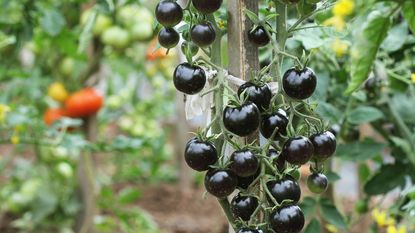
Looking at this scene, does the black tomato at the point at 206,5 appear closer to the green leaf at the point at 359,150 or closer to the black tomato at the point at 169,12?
the black tomato at the point at 169,12

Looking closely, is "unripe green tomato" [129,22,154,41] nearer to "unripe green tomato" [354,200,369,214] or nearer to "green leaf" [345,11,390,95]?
"unripe green tomato" [354,200,369,214]

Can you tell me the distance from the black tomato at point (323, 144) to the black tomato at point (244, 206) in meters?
0.10

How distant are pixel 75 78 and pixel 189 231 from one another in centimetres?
81

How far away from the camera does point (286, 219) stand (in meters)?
0.80

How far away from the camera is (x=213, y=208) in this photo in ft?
11.5

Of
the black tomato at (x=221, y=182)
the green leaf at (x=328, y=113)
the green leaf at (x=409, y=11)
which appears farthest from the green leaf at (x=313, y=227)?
the green leaf at (x=409, y=11)

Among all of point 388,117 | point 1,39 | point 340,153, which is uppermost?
point 1,39

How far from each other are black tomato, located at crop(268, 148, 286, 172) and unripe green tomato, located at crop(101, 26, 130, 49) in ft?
5.54

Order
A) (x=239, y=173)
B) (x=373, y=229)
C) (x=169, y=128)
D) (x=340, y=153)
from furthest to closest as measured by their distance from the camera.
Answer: (x=169, y=128), (x=373, y=229), (x=340, y=153), (x=239, y=173)

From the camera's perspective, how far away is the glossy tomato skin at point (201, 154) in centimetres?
82

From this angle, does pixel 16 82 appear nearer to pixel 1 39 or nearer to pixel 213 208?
pixel 1 39

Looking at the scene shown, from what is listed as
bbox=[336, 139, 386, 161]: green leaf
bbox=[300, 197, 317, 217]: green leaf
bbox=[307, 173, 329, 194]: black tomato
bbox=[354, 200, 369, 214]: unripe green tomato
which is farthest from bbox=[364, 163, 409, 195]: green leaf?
bbox=[307, 173, 329, 194]: black tomato

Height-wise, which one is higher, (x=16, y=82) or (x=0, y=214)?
(x=16, y=82)

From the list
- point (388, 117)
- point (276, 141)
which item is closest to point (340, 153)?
point (388, 117)
